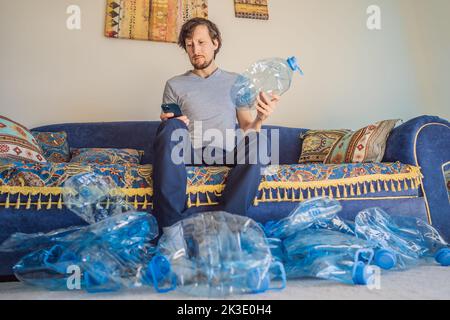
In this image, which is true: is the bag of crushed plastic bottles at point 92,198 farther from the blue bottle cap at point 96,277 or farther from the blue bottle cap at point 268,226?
the blue bottle cap at point 268,226

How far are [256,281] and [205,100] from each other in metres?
0.93

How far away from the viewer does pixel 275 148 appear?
1964 millimetres

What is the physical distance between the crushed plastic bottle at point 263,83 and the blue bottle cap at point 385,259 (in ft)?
2.41

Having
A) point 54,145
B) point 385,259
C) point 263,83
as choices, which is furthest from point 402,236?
point 54,145

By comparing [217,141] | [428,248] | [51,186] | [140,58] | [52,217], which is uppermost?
[140,58]

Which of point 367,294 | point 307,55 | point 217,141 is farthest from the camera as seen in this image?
point 307,55

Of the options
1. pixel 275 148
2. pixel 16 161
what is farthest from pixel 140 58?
pixel 16 161

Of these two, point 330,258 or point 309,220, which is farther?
point 309,220

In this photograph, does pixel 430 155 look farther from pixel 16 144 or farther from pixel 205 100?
pixel 16 144

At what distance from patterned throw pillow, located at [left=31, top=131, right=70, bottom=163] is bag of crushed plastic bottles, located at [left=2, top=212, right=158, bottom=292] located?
2.74 ft

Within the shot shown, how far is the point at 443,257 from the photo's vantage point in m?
1.30
